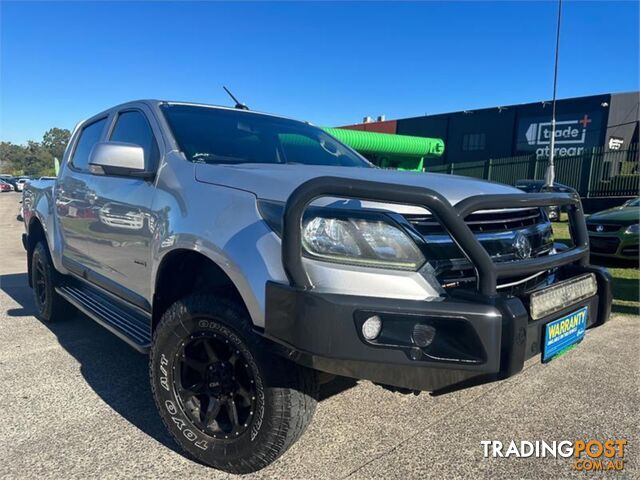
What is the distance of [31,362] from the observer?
3666mm

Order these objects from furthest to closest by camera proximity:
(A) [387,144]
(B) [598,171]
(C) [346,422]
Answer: (A) [387,144] < (B) [598,171] < (C) [346,422]

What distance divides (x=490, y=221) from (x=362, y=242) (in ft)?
2.15

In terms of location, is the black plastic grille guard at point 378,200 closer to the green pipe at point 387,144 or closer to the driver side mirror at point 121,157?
the driver side mirror at point 121,157

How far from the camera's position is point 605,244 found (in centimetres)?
781

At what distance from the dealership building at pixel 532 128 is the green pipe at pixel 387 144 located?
17.7 ft

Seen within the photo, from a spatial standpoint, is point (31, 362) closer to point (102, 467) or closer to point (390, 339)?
point (102, 467)

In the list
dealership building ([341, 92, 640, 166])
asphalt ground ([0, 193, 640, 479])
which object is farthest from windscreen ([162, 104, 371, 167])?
dealership building ([341, 92, 640, 166])

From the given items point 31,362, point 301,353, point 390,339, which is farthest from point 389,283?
point 31,362

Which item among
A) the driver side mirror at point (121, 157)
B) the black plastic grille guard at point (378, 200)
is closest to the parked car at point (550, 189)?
the black plastic grille guard at point (378, 200)

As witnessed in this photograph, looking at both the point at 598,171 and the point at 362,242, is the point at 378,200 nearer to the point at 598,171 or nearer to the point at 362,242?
the point at 362,242

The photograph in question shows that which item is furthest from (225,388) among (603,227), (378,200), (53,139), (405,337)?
(53,139)

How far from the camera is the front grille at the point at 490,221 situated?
1965 millimetres

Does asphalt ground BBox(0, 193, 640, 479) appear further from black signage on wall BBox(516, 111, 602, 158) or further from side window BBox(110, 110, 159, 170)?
black signage on wall BBox(516, 111, 602, 158)

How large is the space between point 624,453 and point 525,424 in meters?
0.49
